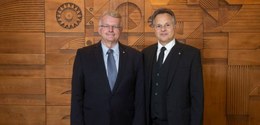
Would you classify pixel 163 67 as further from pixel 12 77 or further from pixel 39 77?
pixel 12 77

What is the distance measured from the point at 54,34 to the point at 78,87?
126 centimetres

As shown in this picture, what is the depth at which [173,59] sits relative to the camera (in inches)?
86.7

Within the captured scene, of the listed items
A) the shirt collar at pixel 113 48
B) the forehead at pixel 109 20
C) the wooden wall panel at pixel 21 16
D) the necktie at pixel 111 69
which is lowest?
the necktie at pixel 111 69

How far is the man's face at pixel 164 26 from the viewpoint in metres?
2.18

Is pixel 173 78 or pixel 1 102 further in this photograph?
pixel 1 102

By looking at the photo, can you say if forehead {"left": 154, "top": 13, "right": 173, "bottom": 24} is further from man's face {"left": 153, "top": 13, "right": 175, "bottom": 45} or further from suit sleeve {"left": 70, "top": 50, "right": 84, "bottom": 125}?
suit sleeve {"left": 70, "top": 50, "right": 84, "bottom": 125}

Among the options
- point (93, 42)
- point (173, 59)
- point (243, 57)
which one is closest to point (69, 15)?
point (93, 42)

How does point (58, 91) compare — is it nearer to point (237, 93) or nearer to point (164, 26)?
point (164, 26)

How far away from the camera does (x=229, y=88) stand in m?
3.12

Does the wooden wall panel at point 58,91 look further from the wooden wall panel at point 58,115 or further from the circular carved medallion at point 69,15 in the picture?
the circular carved medallion at point 69,15

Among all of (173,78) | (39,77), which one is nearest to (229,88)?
(173,78)

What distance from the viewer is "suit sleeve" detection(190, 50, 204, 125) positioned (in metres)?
2.14

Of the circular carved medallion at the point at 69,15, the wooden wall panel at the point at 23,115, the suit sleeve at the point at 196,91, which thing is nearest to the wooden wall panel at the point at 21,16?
the circular carved medallion at the point at 69,15

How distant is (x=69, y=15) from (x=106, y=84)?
1.32m
